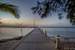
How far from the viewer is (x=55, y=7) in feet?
10.3

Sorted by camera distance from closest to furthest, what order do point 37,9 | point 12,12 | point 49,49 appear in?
point 12,12
point 37,9
point 49,49

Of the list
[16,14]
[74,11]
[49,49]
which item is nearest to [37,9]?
[16,14]

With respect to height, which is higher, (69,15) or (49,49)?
(69,15)

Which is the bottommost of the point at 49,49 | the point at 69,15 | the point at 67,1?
the point at 49,49

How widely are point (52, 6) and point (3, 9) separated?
0.74 m

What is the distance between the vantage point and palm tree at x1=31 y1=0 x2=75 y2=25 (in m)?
2.98

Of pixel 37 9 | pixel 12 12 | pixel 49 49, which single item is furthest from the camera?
pixel 49 49

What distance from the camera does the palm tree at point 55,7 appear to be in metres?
2.98

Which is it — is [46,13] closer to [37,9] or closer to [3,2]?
[37,9]

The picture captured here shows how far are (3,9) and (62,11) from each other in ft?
3.06

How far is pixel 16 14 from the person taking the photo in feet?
9.56

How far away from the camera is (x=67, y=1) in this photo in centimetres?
303

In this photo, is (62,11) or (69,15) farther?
(62,11)

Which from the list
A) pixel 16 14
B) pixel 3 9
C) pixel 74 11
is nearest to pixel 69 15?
pixel 74 11
